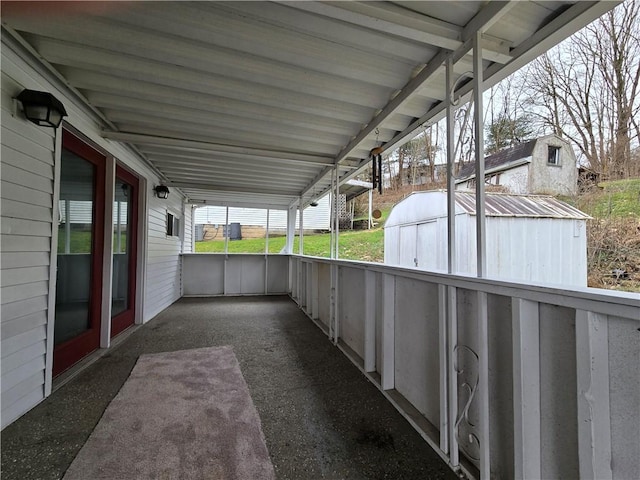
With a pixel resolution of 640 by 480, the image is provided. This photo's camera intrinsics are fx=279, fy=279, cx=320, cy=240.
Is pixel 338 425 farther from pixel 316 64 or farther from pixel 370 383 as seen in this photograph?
pixel 316 64

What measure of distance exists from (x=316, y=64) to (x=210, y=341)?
3190 millimetres

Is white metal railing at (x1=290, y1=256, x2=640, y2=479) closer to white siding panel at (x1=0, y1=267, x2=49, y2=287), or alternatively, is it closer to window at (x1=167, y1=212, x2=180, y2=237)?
white siding panel at (x1=0, y1=267, x2=49, y2=287)

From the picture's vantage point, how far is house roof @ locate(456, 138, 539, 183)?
1.66 m

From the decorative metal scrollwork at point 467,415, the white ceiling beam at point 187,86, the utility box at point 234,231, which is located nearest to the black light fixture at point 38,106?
the white ceiling beam at point 187,86

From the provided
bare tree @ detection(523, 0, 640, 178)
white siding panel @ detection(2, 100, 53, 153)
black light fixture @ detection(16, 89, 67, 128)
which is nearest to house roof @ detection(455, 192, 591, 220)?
bare tree @ detection(523, 0, 640, 178)

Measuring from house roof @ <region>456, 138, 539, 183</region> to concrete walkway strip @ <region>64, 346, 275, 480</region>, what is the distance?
2043 millimetres

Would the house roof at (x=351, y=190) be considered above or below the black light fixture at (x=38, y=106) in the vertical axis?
above

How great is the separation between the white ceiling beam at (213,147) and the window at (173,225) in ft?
8.77

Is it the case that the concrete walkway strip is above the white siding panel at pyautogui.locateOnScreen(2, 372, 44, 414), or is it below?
below

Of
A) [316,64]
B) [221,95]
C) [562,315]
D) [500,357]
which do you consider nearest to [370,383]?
[500,357]

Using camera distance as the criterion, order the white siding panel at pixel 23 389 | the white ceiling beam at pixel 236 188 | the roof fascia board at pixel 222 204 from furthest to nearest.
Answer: the roof fascia board at pixel 222 204 < the white ceiling beam at pixel 236 188 < the white siding panel at pixel 23 389

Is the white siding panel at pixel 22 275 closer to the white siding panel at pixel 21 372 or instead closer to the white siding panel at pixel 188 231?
the white siding panel at pixel 21 372

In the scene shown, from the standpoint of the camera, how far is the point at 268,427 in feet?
5.90

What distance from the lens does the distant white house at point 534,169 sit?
1345 mm
